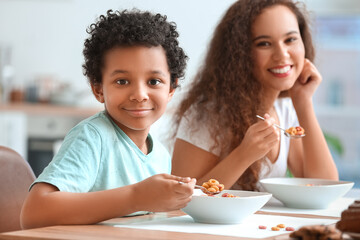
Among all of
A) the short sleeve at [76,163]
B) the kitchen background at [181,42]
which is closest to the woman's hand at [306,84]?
the short sleeve at [76,163]

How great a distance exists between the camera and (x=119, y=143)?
3.96 feet

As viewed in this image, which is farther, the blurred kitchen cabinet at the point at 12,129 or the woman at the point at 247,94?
the blurred kitchen cabinet at the point at 12,129

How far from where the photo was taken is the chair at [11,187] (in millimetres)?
1267

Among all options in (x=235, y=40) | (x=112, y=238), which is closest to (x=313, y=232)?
(x=112, y=238)

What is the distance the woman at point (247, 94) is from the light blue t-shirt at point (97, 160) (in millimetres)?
490

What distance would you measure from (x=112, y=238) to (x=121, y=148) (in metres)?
0.35

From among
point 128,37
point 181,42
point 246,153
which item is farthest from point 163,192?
point 181,42

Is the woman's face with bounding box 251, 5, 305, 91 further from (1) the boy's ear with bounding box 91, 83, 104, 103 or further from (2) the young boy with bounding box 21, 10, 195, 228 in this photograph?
(1) the boy's ear with bounding box 91, 83, 104, 103

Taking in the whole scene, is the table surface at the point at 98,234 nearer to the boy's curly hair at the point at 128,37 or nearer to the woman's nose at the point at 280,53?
the boy's curly hair at the point at 128,37

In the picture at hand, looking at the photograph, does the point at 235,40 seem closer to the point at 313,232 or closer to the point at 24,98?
the point at 313,232

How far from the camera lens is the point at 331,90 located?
505 centimetres

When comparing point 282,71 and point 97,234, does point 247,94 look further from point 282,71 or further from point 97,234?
point 97,234

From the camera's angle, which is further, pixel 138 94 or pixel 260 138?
pixel 260 138

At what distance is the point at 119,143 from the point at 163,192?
252 millimetres
